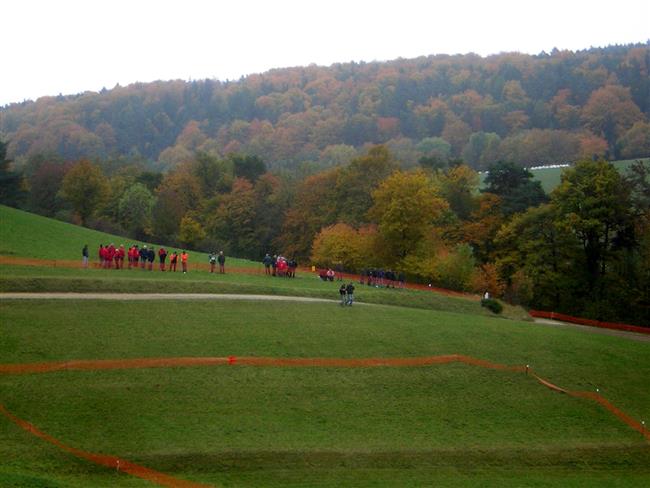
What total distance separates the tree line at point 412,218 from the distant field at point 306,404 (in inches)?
832

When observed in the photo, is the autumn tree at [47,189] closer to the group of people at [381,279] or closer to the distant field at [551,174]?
the group of people at [381,279]

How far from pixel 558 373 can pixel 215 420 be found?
57.3 feet

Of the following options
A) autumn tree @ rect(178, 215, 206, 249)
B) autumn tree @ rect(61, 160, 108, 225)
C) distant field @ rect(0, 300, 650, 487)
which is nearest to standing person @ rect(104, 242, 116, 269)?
distant field @ rect(0, 300, 650, 487)

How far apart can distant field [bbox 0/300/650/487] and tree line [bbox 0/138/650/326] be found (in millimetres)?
21137

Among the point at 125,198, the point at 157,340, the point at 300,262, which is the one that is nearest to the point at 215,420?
the point at 157,340

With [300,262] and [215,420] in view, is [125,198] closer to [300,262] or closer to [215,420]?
[300,262]

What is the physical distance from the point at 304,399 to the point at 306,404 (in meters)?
0.43

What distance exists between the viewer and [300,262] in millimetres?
89188

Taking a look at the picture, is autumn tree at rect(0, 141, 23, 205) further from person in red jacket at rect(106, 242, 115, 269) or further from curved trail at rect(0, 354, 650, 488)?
curved trail at rect(0, 354, 650, 488)

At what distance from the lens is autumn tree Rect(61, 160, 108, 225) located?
291ft

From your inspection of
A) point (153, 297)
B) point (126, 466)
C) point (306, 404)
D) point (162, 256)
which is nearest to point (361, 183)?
point (162, 256)

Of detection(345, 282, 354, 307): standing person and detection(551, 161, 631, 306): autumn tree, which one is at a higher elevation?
detection(551, 161, 631, 306): autumn tree

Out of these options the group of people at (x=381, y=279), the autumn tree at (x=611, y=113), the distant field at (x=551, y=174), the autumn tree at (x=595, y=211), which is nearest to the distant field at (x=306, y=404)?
the group of people at (x=381, y=279)

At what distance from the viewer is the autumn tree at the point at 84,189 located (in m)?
88.8
